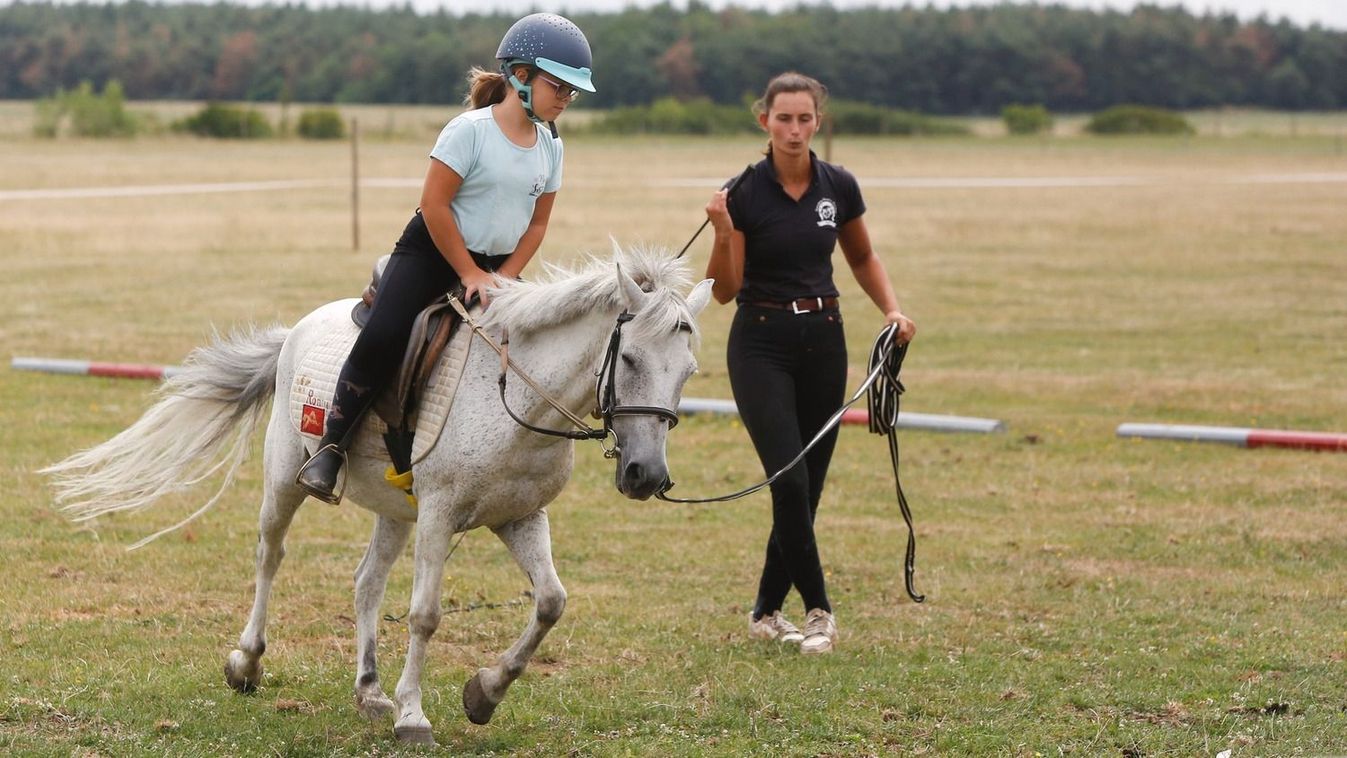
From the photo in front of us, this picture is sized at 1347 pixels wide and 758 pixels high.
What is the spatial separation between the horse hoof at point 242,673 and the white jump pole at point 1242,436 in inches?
316

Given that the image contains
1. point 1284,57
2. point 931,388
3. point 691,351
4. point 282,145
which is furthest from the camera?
point 1284,57

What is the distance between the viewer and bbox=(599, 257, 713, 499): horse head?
4.59 m

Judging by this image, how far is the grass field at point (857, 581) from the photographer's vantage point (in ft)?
18.1

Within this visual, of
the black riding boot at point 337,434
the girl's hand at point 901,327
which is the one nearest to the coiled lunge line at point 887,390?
the girl's hand at point 901,327

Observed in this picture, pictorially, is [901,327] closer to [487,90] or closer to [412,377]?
[487,90]

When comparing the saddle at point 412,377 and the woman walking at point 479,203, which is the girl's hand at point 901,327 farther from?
the saddle at point 412,377

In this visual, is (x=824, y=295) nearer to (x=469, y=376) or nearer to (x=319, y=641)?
(x=469, y=376)

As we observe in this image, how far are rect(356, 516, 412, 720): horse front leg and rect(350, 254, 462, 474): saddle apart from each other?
645 millimetres

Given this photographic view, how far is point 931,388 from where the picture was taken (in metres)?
14.4

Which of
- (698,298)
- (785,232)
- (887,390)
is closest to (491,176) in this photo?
(698,298)

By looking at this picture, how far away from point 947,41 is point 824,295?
118 metres

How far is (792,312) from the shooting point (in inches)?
257

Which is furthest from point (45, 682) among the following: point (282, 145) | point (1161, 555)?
point (282, 145)

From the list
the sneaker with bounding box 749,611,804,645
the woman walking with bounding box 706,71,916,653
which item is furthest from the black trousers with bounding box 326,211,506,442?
the sneaker with bounding box 749,611,804,645
